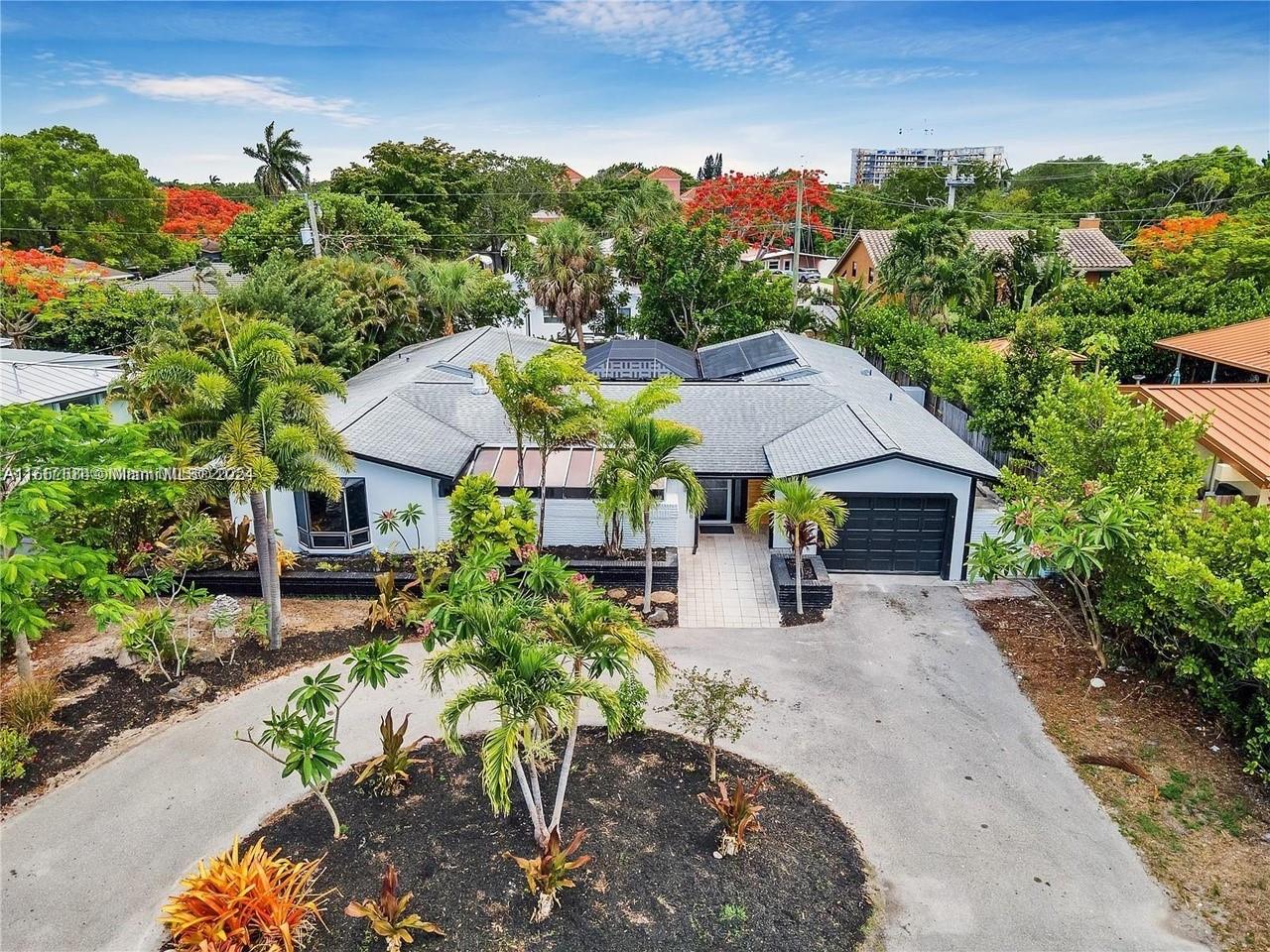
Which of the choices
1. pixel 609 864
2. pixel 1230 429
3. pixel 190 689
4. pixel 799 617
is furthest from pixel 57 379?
pixel 1230 429

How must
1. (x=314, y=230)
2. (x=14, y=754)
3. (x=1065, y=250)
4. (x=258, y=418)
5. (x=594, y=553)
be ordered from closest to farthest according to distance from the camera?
(x=14, y=754) → (x=258, y=418) → (x=594, y=553) → (x=314, y=230) → (x=1065, y=250)

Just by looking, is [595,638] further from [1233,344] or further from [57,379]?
[1233,344]

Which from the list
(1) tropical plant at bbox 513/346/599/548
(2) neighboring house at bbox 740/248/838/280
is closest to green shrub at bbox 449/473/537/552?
(1) tropical plant at bbox 513/346/599/548

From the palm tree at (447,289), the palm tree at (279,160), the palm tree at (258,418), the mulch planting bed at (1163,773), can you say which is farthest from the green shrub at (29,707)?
the palm tree at (279,160)

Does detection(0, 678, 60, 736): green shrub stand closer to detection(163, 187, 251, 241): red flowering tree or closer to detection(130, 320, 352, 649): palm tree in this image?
detection(130, 320, 352, 649): palm tree

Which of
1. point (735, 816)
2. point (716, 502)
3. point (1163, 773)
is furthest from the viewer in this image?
point (716, 502)

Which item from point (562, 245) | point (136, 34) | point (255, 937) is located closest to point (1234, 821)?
point (255, 937)

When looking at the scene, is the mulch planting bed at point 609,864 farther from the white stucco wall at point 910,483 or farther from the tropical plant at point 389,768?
the white stucco wall at point 910,483
